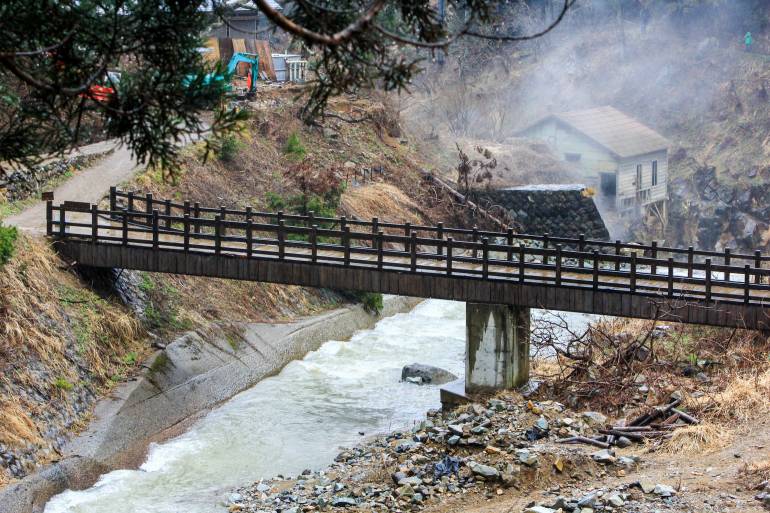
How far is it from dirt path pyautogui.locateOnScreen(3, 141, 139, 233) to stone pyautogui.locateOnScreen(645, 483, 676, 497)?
1874 centimetres

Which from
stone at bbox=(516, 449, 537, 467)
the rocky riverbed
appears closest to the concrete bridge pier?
the rocky riverbed

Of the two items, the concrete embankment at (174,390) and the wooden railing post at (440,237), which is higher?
the wooden railing post at (440,237)

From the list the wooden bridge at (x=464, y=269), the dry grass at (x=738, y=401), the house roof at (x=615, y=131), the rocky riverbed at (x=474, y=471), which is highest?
the house roof at (x=615, y=131)

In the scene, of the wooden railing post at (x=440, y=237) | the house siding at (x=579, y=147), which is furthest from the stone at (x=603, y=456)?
the house siding at (x=579, y=147)

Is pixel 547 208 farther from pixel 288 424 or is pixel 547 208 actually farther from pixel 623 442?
pixel 623 442

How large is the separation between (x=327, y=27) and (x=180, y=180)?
25692 millimetres

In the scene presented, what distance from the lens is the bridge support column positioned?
25359 millimetres

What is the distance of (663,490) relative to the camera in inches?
673

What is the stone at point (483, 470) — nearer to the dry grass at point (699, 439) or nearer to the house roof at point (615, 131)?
the dry grass at point (699, 439)

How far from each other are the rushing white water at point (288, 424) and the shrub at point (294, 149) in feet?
42.6

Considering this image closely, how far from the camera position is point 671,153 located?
6316cm

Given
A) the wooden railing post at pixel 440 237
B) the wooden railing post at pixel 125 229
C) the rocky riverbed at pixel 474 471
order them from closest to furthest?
the rocky riverbed at pixel 474 471 < the wooden railing post at pixel 440 237 < the wooden railing post at pixel 125 229

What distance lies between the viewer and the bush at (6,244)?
999 inches

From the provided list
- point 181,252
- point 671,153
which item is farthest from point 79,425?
point 671,153
